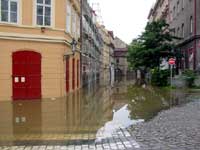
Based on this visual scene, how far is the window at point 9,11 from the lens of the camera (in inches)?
949

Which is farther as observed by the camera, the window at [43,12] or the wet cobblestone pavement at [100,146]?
the window at [43,12]

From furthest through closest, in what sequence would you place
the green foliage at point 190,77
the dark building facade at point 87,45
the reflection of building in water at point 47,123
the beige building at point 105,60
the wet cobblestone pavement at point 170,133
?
1. the beige building at point 105,60
2. the dark building facade at point 87,45
3. the green foliage at point 190,77
4. the reflection of building in water at point 47,123
5. the wet cobblestone pavement at point 170,133

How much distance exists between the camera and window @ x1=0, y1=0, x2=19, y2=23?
24094mm

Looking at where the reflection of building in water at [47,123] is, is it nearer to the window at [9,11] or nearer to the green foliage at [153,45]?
the window at [9,11]

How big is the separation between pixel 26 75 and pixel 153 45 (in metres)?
23.2

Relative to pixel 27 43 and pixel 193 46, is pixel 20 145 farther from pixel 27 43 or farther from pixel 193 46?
pixel 193 46

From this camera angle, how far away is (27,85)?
81.0ft

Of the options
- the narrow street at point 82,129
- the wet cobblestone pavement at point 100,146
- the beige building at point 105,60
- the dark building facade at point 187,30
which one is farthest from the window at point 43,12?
the beige building at point 105,60

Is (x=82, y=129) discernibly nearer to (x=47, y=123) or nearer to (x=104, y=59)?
(x=47, y=123)

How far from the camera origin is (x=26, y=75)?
24.8 metres

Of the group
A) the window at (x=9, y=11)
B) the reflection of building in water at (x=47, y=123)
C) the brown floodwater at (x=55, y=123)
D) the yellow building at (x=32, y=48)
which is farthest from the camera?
the yellow building at (x=32, y=48)

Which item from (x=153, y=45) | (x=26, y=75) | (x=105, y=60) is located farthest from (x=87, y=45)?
(x=105, y=60)

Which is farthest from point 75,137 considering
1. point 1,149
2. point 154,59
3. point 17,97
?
point 154,59

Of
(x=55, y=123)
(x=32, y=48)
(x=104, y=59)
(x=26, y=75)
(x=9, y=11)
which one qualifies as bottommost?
(x=55, y=123)
